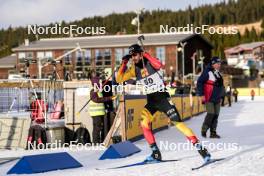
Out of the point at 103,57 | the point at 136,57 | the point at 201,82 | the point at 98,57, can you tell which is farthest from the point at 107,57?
the point at 136,57

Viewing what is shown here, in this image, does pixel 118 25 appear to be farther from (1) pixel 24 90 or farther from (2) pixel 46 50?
(1) pixel 24 90

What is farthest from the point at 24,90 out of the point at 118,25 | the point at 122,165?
the point at 118,25

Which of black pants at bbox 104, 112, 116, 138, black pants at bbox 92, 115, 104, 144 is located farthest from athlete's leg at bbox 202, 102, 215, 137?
black pants at bbox 92, 115, 104, 144

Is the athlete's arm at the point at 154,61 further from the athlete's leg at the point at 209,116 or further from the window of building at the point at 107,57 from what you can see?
the window of building at the point at 107,57

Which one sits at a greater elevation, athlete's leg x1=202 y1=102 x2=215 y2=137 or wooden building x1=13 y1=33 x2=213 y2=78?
wooden building x1=13 y1=33 x2=213 y2=78

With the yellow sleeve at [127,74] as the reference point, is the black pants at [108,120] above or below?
below

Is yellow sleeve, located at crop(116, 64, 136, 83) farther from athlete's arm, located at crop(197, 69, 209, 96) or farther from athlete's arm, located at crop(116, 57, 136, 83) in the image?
athlete's arm, located at crop(197, 69, 209, 96)

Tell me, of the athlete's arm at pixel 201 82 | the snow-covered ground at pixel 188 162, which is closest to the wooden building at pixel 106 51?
the athlete's arm at pixel 201 82

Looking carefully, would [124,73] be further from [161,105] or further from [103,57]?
[103,57]

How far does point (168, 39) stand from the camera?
66.6 metres

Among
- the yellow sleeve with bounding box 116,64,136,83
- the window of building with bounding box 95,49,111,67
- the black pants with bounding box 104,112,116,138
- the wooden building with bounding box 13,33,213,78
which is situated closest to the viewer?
the yellow sleeve with bounding box 116,64,136,83

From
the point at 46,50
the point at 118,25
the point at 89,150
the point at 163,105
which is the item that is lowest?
the point at 89,150

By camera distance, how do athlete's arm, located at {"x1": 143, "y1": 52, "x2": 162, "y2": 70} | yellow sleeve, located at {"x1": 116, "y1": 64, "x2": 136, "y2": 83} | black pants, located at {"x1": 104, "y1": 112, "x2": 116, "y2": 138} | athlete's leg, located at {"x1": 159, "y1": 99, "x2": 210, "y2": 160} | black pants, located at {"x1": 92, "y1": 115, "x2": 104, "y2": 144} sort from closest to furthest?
1. athlete's leg, located at {"x1": 159, "y1": 99, "x2": 210, "y2": 160}
2. athlete's arm, located at {"x1": 143, "y1": 52, "x2": 162, "y2": 70}
3. yellow sleeve, located at {"x1": 116, "y1": 64, "x2": 136, "y2": 83}
4. black pants, located at {"x1": 92, "y1": 115, "x2": 104, "y2": 144}
5. black pants, located at {"x1": 104, "y1": 112, "x2": 116, "y2": 138}

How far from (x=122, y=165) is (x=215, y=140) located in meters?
3.83
